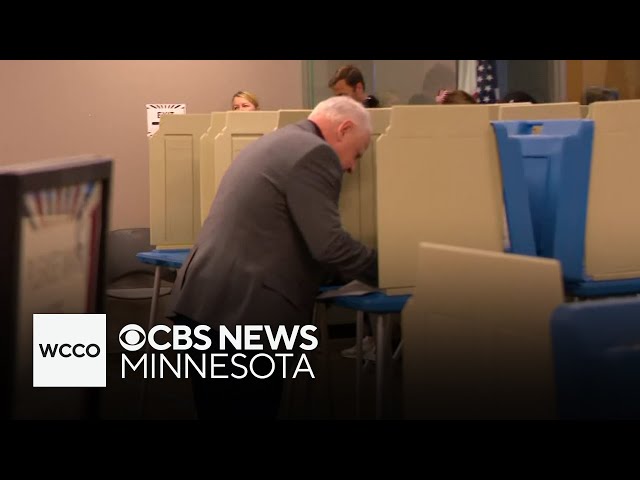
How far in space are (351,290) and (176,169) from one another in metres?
1.43

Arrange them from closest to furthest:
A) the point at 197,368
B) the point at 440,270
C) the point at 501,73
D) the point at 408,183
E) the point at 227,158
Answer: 1. the point at 440,270
2. the point at 408,183
3. the point at 197,368
4. the point at 227,158
5. the point at 501,73

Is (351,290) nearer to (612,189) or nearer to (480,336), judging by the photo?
(612,189)

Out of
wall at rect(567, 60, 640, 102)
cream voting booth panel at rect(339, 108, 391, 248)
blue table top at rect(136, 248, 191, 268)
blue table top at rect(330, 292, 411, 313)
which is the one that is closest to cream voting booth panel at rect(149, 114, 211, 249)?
blue table top at rect(136, 248, 191, 268)

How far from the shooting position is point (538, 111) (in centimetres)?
406

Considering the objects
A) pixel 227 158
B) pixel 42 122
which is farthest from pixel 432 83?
pixel 227 158

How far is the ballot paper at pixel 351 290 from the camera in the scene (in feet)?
10.6

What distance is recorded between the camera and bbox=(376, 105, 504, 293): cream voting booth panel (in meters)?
3.13

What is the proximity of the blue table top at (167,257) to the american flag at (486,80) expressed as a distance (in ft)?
13.9

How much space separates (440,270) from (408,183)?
1.35 metres

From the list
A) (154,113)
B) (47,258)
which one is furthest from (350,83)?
(47,258)

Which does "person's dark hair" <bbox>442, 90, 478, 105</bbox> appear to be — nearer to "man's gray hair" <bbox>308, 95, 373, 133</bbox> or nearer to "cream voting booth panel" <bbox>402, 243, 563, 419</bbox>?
"man's gray hair" <bbox>308, 95, 373, 133</bbox>

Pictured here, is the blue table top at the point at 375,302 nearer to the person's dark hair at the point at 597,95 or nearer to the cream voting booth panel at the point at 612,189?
the cream voting booth panel at the point at 612,189

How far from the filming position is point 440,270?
5.92 feet

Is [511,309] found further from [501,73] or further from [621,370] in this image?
[501,73]
